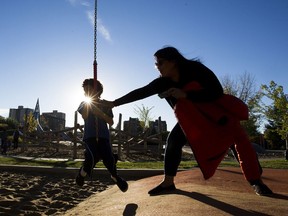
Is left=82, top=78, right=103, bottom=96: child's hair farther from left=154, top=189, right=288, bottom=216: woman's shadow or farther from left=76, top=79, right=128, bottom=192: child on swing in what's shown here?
left=154, top=189, right=288, bottom=216: woman's shadow

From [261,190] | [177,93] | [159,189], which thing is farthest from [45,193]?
[261,190]

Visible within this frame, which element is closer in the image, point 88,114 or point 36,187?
point 88,114

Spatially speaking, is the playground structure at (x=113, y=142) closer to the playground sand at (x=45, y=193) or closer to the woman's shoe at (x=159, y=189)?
the playground sand at (x=45, y=193)

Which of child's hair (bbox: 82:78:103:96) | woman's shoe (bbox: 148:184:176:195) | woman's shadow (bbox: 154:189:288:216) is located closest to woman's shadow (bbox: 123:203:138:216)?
woman's shoe (bbox: 148:184:176:195)

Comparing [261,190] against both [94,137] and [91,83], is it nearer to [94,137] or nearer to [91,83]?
[94,137]

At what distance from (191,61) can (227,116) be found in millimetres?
638

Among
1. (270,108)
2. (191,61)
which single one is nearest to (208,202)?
(191,61)

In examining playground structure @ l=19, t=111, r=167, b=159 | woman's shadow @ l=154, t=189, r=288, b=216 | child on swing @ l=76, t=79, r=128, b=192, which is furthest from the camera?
playground structure @ l=19, t=111, r=167, b=159

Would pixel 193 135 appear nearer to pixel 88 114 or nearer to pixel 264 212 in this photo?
pixel 264 212

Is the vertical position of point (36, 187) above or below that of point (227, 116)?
below

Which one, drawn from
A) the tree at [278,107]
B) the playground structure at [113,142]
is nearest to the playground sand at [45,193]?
the playground structure at [113,142]

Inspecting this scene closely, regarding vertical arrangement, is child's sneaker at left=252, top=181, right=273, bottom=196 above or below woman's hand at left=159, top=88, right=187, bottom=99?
below

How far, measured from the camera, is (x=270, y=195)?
2752mm

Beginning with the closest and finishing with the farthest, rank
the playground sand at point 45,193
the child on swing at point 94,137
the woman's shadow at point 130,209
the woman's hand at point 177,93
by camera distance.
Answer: the woman's shadow at point 130,209 → the woman's hand at point 177,93 → the playground sand at point 45,193 → the child on swing at point 94,137
